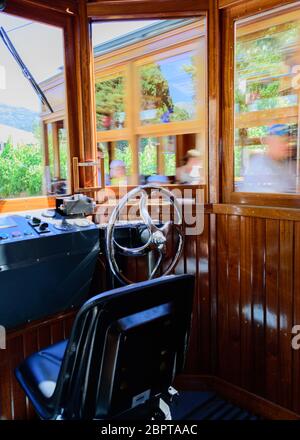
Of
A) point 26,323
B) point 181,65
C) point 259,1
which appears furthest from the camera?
point 181,65

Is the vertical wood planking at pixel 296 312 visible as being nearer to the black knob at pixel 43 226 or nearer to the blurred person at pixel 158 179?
the blurred person at pixel 158 179

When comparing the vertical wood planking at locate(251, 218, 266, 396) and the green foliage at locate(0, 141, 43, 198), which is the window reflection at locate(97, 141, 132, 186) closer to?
the green foliage at locate(0, 141, 43, 198)

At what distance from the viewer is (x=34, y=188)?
6.36ft

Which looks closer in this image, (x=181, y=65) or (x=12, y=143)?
(x=12, y=143)

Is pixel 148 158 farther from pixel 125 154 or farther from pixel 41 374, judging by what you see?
pixel 41 374

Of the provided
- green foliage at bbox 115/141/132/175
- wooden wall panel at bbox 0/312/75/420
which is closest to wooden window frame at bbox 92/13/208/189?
green foliage at bbox 115/141/132/175

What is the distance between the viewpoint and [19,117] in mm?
1840

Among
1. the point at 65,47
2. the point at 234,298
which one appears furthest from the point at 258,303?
the point at 65,47

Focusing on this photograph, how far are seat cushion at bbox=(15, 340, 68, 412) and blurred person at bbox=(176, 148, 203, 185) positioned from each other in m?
1.11

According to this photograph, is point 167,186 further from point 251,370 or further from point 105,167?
point 251,370

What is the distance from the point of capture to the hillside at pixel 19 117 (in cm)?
179

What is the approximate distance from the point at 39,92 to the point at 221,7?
3.26ft

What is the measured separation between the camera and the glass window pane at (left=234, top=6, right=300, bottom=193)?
1801mm

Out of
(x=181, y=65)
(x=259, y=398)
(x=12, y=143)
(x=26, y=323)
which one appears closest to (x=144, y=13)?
(x=181, y=65)
